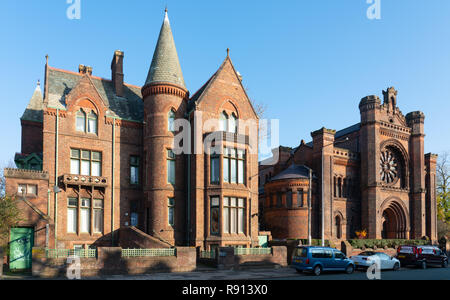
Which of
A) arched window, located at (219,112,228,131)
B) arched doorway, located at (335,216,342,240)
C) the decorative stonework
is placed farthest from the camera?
arched doorway, located at (335,216,342,240)

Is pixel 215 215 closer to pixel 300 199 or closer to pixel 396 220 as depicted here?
pixel 300 199

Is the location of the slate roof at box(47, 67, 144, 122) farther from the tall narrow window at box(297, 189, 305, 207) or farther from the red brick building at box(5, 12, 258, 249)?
the tall narrow window at box(297, 189, 305, 207)

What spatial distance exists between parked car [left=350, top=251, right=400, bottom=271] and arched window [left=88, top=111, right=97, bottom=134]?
20846 mm

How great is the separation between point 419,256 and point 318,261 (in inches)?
431

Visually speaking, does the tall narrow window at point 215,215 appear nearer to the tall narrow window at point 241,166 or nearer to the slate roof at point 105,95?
the tall narrow window at point 241,166

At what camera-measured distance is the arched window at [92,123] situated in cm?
2998

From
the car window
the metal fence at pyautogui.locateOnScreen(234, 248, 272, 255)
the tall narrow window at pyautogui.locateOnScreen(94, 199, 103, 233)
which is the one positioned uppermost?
the tall narrow window at pyautogui.locateOnScreen(94, 199, 103, 233)

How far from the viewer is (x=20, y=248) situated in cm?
2512

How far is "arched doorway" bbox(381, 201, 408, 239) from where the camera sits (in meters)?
45.9

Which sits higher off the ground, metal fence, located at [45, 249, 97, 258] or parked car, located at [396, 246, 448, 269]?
metal fence, located at [45, 249, 97, 258]

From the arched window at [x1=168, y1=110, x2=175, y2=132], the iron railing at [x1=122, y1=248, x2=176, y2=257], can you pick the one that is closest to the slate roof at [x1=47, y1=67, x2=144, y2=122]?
the arched window at [x1=168, y1=110, x2=175, y2=132]

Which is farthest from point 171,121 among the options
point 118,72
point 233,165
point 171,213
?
point 118,72

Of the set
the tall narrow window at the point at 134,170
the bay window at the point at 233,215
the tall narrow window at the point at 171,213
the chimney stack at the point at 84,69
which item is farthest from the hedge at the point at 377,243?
the chimney stack at the point at 84,69

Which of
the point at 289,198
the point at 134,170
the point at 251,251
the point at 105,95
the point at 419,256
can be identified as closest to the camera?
the point at 251,251
